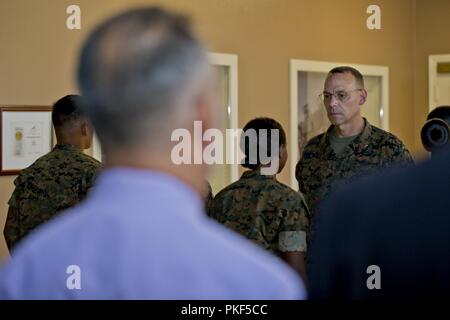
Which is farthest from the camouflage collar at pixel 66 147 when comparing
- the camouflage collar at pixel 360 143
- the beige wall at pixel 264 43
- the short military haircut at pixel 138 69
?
the short military haircut at pixel 138 69

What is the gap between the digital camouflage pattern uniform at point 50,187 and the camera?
1.49 metres

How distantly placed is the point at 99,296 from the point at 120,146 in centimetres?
10

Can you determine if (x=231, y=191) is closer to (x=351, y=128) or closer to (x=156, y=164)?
(x=351, y=128)

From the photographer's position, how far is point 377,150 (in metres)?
1.60

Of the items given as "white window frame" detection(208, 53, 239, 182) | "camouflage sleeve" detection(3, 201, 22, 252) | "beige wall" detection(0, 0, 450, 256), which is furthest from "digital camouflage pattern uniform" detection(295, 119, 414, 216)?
"white window frame" detection(208, 53, 239, 182)

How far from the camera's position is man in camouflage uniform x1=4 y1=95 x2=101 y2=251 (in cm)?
149

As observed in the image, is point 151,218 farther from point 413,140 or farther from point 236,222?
point 413,140

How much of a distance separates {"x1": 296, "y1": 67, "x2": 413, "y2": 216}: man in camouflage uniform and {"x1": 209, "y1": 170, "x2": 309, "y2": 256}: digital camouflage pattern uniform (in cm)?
32

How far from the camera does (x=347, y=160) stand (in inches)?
64.1

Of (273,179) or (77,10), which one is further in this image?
(77,10)

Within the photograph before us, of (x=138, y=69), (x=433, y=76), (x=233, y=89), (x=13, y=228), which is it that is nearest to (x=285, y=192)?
(x=13, y=228)

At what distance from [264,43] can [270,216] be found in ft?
4.99

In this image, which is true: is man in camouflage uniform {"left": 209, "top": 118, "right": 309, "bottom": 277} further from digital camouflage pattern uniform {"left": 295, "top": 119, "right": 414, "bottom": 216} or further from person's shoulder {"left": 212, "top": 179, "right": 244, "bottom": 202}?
digital camouflage pattern uniform {"left": 295, "top": 119, "right": 414, "bottom": 216}

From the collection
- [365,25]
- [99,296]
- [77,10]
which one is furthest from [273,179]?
[365,25]
